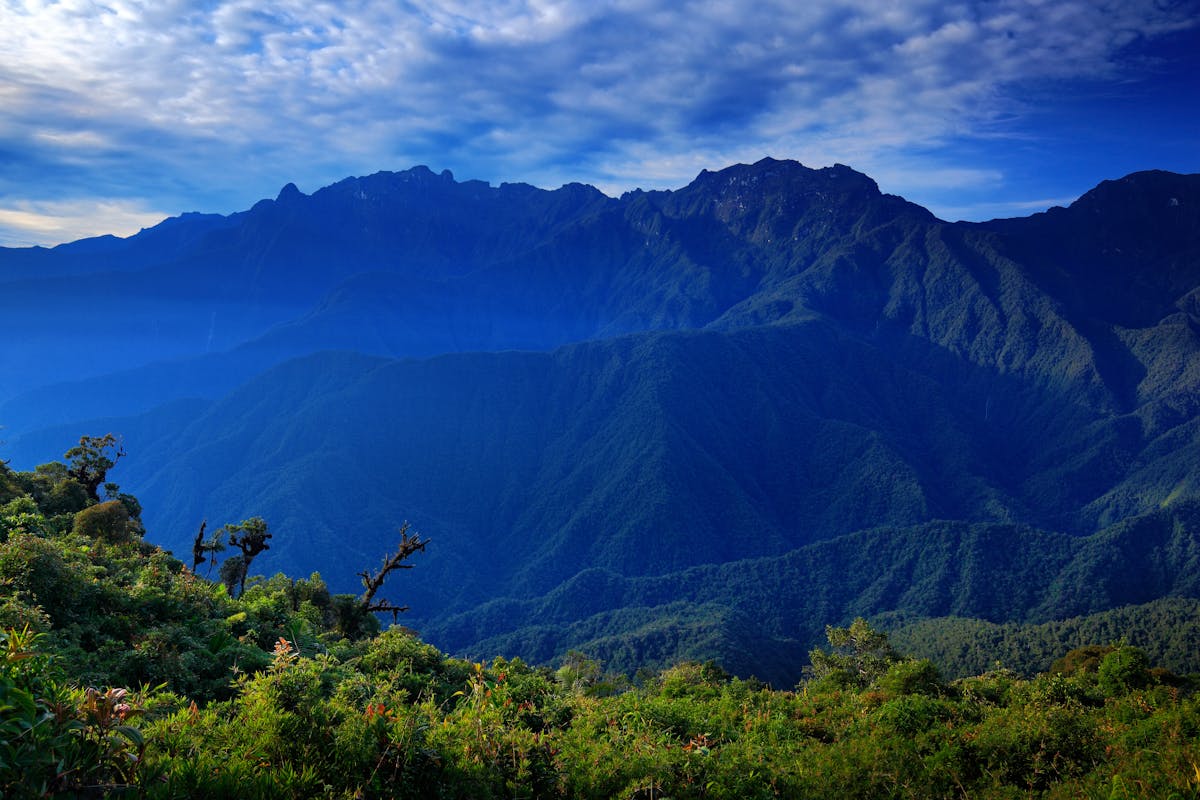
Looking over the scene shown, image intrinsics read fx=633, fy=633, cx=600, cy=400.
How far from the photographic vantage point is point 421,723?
9867 mm

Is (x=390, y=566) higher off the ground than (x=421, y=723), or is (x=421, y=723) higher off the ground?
(x=421, y=723)

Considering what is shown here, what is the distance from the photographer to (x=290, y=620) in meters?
24.1

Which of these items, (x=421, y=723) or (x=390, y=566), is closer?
(x=421, y=723)

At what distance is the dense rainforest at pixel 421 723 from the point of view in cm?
725

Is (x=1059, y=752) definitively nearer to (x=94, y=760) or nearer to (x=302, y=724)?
(x=302, y=724)

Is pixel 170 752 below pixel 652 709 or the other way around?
the other way around

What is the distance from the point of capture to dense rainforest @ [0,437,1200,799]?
7.25 m

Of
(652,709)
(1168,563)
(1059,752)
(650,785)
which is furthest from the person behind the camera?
(1168,563)

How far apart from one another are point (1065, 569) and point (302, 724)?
241m

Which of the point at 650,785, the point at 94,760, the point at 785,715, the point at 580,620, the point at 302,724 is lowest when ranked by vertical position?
the point at 580,620

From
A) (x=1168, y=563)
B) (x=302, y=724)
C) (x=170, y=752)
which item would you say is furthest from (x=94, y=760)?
(x=1168, y=563)

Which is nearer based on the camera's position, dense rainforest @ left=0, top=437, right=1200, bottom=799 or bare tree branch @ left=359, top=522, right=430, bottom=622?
dense rainforest @ left=0, top=437, right=1200, bottom=799

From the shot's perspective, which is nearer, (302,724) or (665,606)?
(302,724)

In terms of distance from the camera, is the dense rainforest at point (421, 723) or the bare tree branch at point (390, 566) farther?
the bare tree branch at point (390, 566)
